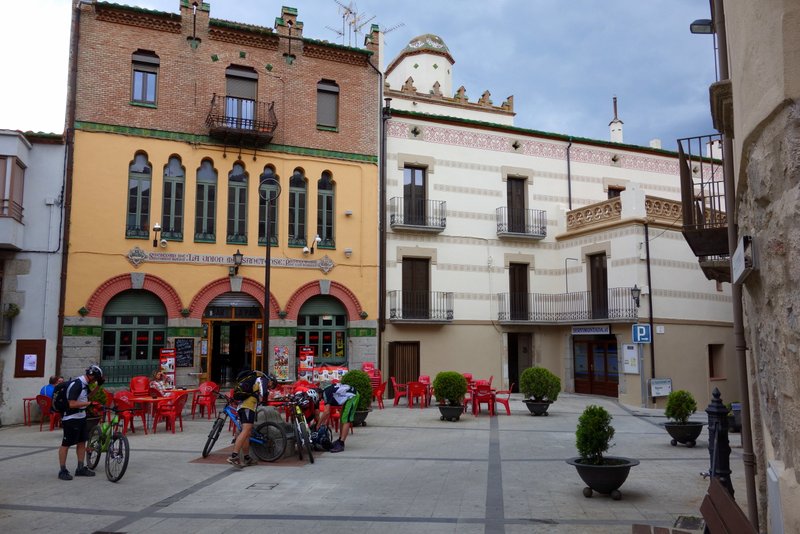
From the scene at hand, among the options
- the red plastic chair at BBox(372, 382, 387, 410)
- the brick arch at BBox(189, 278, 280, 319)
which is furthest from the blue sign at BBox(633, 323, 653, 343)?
the brick arch at BBox(189, 278, 280, 319)

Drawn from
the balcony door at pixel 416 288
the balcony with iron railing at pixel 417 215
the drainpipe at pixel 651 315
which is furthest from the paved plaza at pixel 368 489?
the balcony with iron railing at pixel 417 215

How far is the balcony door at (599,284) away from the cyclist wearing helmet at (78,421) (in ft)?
55.3

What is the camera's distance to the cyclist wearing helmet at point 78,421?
30.2 feet

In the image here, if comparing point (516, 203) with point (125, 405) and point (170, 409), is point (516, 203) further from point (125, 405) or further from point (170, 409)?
point (125, 405)

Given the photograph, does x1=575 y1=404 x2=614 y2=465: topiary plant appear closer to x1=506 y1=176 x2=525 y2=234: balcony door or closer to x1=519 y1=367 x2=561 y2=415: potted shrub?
x1=519 y1=367 x2=561 y2=415: potted shrub

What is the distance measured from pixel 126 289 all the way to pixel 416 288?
30.5 feet

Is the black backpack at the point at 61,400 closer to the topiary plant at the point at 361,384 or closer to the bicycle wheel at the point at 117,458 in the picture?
the bicycle wheel at the point at 117,458

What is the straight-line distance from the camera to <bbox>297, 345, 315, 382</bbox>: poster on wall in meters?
19.3

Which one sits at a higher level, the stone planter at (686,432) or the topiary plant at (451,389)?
the topiary plant at (451,389)

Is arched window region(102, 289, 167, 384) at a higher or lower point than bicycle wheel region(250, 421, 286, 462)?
higher

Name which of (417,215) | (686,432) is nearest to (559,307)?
(417,215)

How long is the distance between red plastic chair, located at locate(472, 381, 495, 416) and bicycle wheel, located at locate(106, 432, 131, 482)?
9.90m

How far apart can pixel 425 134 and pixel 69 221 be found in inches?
467

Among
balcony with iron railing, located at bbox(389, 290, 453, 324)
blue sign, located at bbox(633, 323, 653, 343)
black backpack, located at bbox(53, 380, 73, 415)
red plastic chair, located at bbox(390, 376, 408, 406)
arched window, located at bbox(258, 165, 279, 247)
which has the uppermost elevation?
arched window, located at bbox(258, 165, 279, 247)
